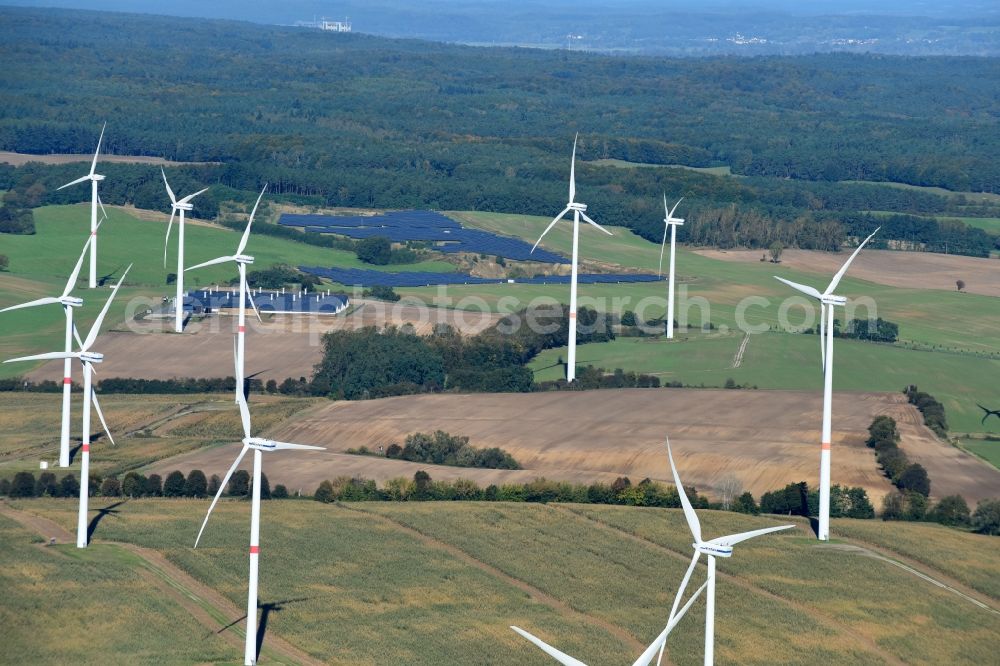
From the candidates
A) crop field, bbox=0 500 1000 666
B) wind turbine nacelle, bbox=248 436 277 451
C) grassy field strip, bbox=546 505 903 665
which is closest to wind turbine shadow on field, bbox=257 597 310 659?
crop field, bbox=0 500 1000 666

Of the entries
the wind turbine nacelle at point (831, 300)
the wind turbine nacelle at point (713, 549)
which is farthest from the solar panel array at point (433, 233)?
the wind turbine nacelle at point (713, 549)

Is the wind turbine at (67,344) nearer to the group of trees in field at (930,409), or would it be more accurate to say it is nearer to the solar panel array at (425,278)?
the group of trees in field at (930,409)

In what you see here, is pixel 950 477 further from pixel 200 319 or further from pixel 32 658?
pixel 200 319

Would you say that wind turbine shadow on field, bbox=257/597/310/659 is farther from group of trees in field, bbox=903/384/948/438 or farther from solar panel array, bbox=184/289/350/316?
solar panel array, bbox=184/289/350/316

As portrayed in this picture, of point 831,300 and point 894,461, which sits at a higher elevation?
point 831,300

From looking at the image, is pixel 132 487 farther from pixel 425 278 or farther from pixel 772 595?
pixel 425 278

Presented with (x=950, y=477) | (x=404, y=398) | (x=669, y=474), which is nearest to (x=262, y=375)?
(x=404, y=398)

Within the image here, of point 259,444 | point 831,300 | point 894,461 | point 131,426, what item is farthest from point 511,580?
point 131,426
